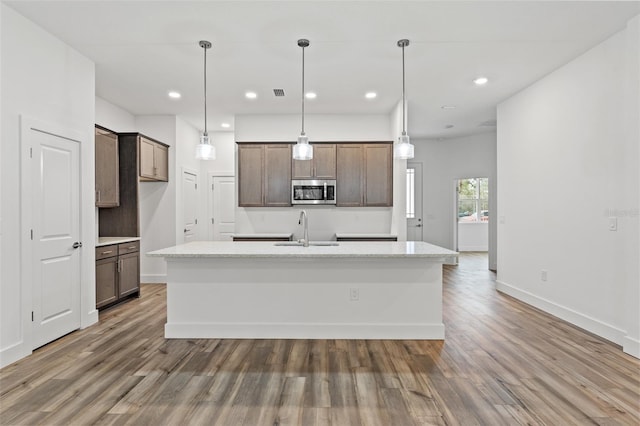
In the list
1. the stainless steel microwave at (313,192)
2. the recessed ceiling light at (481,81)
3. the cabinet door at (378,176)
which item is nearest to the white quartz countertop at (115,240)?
the stainless steel microwave at (313,192)

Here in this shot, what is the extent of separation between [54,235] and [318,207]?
3.69 metres

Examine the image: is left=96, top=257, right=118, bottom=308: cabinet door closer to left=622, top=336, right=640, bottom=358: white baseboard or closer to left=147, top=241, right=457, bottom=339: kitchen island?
left=147, top=241, right=457, bottom=339: kitchen island

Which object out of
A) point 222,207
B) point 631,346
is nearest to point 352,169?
point 222,207

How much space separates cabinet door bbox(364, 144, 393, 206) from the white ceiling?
0.86 m

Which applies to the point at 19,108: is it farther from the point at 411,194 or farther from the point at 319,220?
the point at 411,194

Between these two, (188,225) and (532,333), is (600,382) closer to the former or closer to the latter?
(532,333)

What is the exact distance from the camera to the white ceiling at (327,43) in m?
2.87

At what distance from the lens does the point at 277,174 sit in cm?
579

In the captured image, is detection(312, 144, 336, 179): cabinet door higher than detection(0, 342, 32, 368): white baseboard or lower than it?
higher

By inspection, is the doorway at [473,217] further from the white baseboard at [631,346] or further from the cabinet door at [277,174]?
the white baseboard at [631,346]

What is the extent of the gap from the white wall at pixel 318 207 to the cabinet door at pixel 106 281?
2052 millimetres

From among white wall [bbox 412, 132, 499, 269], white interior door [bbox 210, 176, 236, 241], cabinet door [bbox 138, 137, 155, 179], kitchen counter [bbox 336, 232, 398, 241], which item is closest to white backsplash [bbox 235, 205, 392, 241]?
kitchen counter [bbox 336, 232, 398, 241]

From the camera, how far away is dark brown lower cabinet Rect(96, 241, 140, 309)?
13.8 feet

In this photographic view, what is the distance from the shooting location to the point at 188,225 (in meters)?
6.41
